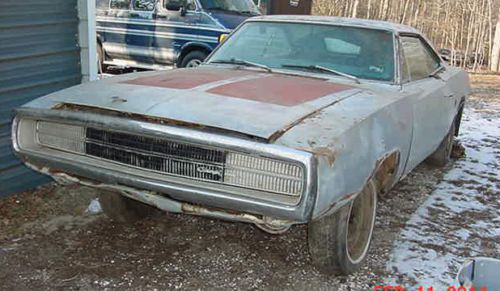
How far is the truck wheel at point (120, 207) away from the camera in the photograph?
378cm

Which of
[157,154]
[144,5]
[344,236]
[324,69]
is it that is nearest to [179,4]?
[144,5]

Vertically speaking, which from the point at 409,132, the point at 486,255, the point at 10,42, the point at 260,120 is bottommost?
the point at 486,255

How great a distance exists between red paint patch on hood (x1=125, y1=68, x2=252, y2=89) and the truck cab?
5263mm

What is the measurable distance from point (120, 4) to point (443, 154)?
7.09m

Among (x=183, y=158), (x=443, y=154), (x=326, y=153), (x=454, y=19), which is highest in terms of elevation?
(x=454, y=19)

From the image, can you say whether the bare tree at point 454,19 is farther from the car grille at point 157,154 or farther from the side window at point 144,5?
the car grille at point 157,154

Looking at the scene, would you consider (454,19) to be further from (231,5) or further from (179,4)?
(179,4)

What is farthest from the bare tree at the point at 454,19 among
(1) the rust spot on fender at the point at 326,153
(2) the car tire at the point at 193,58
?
(1) the rust spot on fender at the point at 326,153

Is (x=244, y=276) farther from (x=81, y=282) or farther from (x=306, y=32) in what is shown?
(x=306, y=32)

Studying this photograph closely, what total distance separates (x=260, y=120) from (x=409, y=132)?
1.48 m

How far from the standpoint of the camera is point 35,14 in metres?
4.34

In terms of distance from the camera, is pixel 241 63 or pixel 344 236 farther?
pixel 241 63

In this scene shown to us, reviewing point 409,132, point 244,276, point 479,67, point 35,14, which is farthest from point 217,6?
point 479,67

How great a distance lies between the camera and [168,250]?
3.49m
